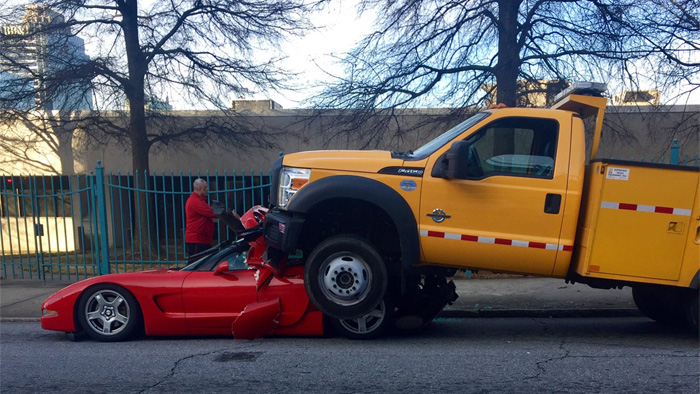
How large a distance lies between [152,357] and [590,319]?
5.66 m

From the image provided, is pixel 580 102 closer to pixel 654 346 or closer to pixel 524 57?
pixel 654 346

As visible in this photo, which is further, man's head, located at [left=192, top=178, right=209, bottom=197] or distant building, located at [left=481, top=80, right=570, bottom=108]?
distant building, located at [left=481, top=80, right=570, bottom=108]

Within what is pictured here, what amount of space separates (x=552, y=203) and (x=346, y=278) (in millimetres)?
2117

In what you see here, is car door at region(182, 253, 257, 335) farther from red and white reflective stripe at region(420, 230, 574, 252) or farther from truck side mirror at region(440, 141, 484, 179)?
truck side mirror at region(440, 141, 484, 179)

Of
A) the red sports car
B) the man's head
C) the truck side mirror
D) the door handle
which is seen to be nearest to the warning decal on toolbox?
the door handle

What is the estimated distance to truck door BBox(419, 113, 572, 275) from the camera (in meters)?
5.05

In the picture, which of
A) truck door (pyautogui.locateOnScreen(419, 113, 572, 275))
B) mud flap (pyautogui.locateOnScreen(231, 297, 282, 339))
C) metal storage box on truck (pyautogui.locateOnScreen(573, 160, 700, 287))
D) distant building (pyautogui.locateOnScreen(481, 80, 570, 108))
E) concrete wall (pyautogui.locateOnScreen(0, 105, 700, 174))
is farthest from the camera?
concrete wall (pyautogui.locateOnScreen(0, 105, 700, 174))

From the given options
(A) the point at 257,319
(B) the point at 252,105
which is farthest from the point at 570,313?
(B) the point at 252,105

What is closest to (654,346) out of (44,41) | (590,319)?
(590,319)

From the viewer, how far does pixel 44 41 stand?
41.3 feet

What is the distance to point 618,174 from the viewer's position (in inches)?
196

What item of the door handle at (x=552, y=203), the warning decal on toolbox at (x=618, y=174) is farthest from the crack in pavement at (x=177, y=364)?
the warning decal on toolbox at (x=618, y=174)

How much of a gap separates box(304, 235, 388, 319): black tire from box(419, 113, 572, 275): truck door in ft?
1.81

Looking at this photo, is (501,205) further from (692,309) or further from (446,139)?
(692,309)
